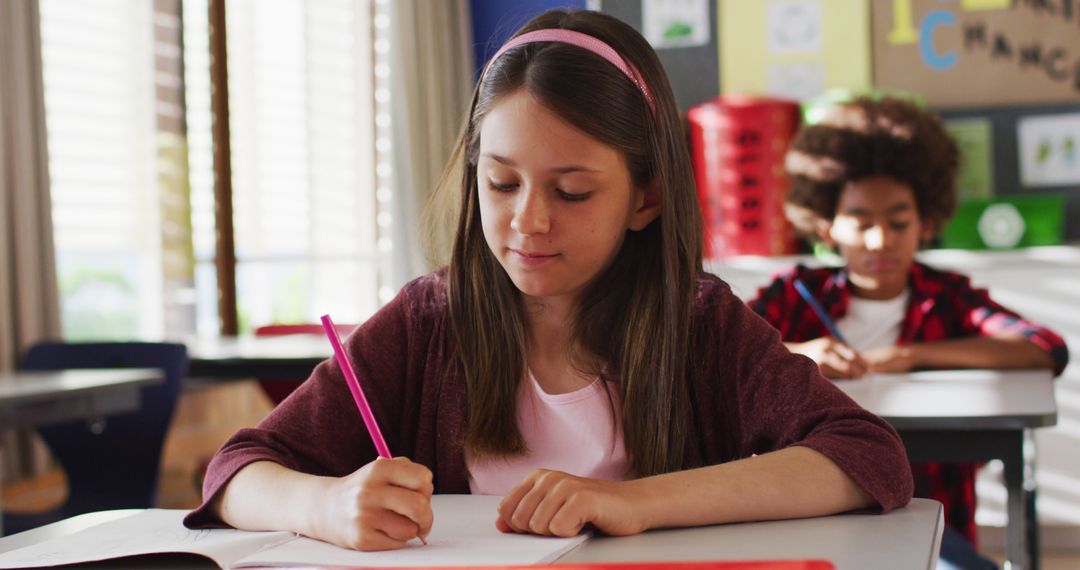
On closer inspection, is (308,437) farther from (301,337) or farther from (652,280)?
(301,337)

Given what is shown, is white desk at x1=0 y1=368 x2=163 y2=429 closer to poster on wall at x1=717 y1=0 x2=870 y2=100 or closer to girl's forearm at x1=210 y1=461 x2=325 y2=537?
girl's forearm at x1=210 y1=461 x2=325 y2=537

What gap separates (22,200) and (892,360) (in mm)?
3441

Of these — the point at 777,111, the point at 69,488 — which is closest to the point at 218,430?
the point at 69,488

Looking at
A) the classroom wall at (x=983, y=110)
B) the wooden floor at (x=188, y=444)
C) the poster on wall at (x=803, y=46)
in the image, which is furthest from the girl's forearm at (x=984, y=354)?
the wooden floor at (x=188, y=444)

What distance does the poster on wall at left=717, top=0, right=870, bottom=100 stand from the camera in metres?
3.65

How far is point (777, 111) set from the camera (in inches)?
133

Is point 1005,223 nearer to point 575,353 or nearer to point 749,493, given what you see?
point 575,353

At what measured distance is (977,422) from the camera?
1592 mm

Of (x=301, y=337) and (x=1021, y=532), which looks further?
(x=301, y=337)

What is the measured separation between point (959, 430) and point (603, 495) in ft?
2.87

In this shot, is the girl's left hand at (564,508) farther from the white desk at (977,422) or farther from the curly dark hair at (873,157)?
the curly dark hair at (873,157)

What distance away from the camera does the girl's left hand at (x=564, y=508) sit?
876 mm

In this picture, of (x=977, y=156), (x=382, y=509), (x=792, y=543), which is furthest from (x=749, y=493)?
(x=977, y=156)

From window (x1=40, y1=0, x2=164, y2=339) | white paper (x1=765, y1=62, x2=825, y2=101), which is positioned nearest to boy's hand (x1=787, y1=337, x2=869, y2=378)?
white paper (x1=765, y1=62, x2=825, y2=101)
